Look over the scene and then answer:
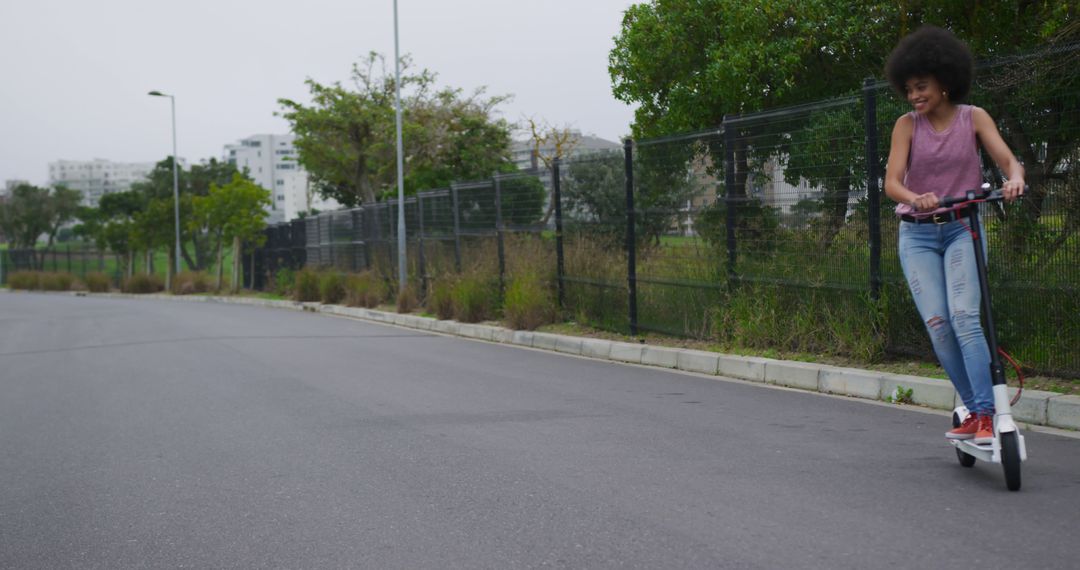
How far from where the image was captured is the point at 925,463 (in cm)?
521

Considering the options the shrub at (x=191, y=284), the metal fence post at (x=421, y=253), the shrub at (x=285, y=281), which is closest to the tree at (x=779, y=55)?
the metal fence post at (x=421, y=253)

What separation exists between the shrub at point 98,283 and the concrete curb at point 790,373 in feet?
127

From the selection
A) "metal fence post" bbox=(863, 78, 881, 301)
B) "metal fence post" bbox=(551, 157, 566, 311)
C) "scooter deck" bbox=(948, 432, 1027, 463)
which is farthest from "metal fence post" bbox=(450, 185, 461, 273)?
"scooter deck" bbox=(948, 432, 1027, 463)

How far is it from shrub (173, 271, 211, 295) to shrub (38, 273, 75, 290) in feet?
46.6

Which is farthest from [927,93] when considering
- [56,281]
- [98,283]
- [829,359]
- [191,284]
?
[56,281]

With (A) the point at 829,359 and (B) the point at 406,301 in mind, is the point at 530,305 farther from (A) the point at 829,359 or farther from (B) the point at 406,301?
(B) the point at 406,301

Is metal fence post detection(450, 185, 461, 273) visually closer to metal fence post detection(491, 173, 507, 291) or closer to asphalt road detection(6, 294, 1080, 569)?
metal fence post detection(491, 173, 507, 291)

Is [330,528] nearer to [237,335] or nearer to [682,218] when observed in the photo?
[682,218]

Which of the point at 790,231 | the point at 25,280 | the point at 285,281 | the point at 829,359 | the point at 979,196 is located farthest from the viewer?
the point at 25,280

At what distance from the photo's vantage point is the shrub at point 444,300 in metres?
16.5

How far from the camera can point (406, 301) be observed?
19.0 metres

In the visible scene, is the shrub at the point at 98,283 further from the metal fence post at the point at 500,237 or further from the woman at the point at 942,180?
the woman at the point at 942,180

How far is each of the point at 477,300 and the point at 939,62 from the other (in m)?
11.1

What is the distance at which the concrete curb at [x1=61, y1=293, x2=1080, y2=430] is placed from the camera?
20.7 feet
